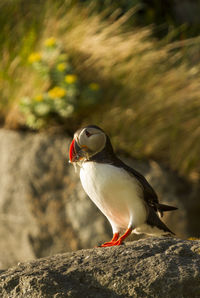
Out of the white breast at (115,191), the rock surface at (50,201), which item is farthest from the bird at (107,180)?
the rock surface at (50,201)

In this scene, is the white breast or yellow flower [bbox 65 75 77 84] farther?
yellow flower [bbox 65 75 77 84]

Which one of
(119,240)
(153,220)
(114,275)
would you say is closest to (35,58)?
(153,220)

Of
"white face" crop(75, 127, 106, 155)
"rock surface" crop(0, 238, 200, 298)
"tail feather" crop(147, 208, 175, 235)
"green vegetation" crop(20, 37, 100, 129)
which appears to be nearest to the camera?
"rock surface" crop(0, 238, 200, 298)

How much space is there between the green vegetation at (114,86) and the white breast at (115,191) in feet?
9.43

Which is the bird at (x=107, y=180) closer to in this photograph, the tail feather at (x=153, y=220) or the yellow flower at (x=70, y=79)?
the tail feather at (x=153, y=220)

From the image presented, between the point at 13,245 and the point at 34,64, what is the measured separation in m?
2.28

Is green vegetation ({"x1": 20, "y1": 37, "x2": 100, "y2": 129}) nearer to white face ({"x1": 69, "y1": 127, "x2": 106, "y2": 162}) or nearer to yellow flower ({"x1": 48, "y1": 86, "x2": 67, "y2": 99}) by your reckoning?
yellow flower ({"x1": 48, "y1": 86, "x2": 67, "y2": 99})

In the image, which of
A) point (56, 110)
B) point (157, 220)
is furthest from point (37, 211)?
point (157, 220)

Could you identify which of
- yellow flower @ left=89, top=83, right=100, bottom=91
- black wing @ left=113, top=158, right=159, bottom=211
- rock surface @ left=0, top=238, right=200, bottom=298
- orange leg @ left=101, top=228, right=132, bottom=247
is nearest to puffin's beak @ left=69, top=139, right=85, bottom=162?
black wing @ left=113, top=158, right=159, bottom=211

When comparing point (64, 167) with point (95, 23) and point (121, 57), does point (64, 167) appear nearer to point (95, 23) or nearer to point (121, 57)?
point (121, 57)

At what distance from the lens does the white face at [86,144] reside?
3.53 metres

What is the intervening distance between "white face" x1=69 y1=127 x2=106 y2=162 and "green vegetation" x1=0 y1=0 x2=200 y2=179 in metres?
2.96

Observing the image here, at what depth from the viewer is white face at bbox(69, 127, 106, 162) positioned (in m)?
3.53

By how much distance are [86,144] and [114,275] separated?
0.99 meters
